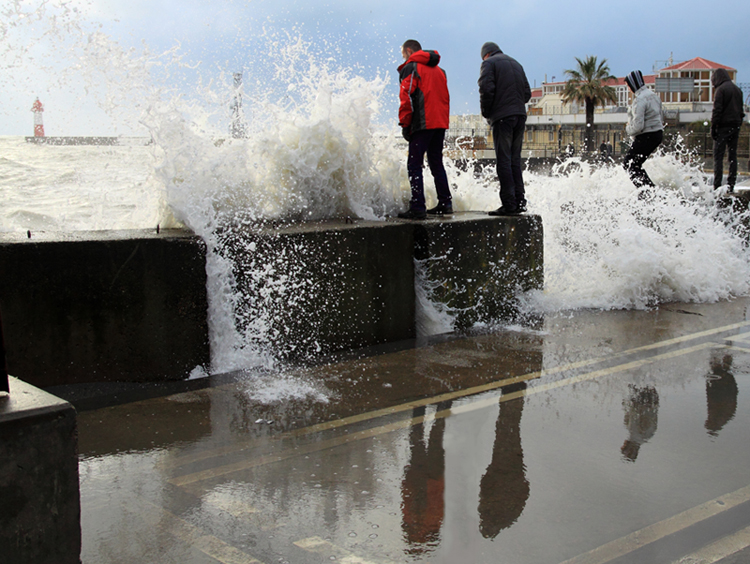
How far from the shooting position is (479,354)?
5.26 metres

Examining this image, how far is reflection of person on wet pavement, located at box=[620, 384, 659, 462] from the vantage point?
3.51m

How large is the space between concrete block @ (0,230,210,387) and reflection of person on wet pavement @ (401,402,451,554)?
1.76m

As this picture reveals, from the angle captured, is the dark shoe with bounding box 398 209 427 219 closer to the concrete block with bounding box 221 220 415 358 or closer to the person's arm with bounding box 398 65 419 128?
the concrete block with bounding box 221 220 415 358

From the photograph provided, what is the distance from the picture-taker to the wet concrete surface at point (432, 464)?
8.45 feet

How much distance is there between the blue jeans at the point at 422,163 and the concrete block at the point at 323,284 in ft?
2.34

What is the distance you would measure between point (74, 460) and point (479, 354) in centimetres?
368

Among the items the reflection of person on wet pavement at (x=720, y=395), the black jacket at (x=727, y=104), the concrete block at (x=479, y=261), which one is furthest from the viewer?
the black jacket at (x=727, y=104)

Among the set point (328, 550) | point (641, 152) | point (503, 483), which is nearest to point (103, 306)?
point (328, 550)

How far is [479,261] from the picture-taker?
6242mm

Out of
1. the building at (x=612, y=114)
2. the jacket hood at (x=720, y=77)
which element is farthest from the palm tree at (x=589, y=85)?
the jacket hood at (x=720, y=77)

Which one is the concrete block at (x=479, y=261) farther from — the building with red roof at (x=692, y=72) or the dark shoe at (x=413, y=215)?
the building with red roof at (x=692, y=72)

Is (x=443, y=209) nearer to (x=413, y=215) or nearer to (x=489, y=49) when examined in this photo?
(x=413, y=215)

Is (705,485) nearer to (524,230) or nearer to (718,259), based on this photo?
(524,230)

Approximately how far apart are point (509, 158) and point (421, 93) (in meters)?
1.21
